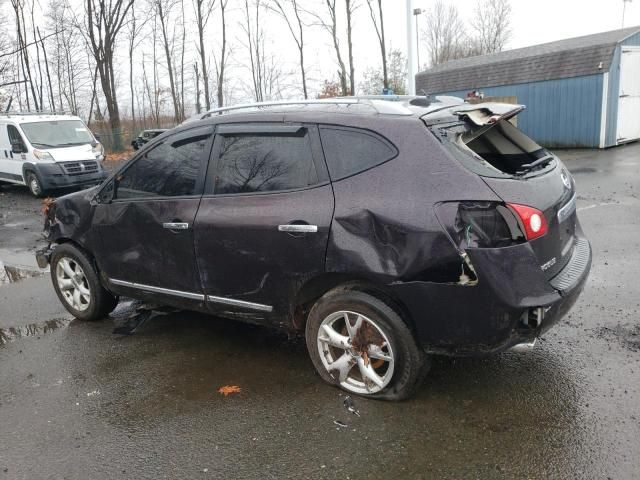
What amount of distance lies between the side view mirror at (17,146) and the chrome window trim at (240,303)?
13.3 meters

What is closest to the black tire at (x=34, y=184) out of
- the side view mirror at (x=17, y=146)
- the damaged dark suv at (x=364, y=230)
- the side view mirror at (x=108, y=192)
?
the side view mirror at (x=17, y=146)

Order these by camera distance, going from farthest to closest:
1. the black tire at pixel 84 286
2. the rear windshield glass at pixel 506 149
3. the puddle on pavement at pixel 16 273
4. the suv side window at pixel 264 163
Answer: the puddle on pavement at pixel 16 273 < the black tire at pixel 84 286 < the rear windshield glass at pixel 506 149 < the suv side window at pixel 264 163

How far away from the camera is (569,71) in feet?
57.9

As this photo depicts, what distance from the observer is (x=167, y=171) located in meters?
4.23

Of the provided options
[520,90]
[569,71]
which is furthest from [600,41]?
[520,90]

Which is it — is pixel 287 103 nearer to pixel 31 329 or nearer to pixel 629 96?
pixel 31 329

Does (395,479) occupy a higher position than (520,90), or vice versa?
(520,90)

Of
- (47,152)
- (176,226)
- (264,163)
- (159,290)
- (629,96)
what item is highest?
(264,163)

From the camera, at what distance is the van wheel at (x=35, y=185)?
14469 mm

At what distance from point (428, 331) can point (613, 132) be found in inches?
663

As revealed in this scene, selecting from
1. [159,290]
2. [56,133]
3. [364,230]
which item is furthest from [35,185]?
[364,230]

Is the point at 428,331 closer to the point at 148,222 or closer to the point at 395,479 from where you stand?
the point at 395,479

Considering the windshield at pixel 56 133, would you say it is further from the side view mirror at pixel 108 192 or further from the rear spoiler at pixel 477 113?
the rear spoiler at pixel 477 113

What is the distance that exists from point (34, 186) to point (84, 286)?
36.8 ft
